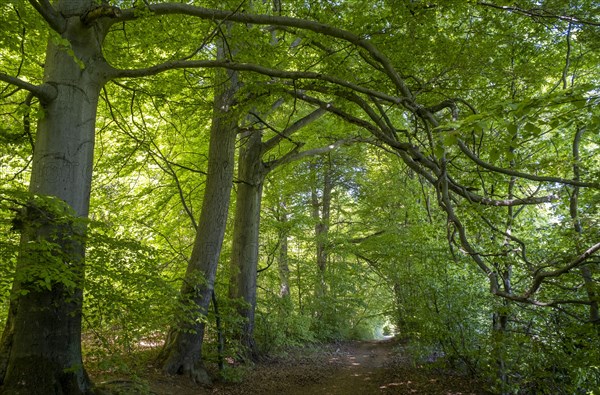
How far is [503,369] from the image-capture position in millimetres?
5590

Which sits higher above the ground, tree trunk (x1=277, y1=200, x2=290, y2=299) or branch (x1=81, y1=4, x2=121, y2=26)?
branch (x1=81, y1=4, x2=121, y2=26)

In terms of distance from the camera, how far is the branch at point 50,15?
146 inches

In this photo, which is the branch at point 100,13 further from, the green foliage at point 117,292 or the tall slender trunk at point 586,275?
the tall slender trunk at point 586,275

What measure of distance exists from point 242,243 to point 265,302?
2236 mm

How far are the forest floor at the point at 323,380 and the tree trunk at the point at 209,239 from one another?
356 millimetres

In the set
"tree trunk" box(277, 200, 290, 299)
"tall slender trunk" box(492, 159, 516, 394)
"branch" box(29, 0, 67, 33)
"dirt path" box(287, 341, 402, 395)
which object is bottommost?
"dirt path" box(287, 341, 402, 395)

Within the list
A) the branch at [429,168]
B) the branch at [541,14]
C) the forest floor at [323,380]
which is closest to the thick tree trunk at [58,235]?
the forest floor at [323,380]

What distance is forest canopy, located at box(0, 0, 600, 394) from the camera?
362cm

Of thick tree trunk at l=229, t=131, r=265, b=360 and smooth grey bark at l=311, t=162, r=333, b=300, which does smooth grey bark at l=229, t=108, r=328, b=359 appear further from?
smooth grey bark at l=311, t=162, r=333, b=300

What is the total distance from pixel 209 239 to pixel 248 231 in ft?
6.02

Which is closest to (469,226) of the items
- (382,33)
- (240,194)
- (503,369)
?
(503,369)

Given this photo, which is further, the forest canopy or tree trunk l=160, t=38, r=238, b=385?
tree trunk l=160, t=38, r=238, b=385

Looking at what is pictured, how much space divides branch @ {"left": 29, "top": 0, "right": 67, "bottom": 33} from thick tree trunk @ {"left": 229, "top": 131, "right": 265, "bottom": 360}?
15.2 feet

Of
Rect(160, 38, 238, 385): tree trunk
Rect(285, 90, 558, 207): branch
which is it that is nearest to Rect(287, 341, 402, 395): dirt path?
Rect(160, 38, 238, 385): tree trunk
